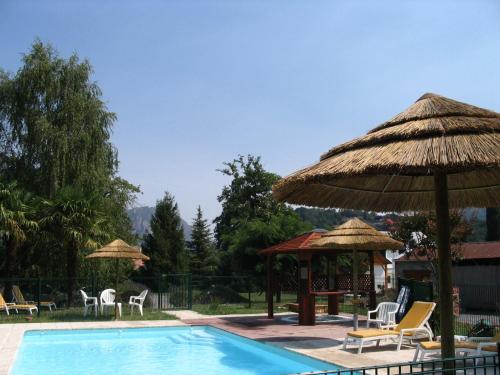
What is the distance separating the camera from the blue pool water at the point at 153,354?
1109 cm

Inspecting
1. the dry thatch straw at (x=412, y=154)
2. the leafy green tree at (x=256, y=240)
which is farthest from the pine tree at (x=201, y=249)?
the dry thatch straw at (x=412, y=154)

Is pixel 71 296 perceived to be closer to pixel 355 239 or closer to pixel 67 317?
pixel 67 317

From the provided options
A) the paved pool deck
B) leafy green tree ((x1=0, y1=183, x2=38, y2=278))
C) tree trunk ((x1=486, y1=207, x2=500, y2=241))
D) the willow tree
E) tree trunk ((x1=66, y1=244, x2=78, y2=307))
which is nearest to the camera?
the paved pool deck

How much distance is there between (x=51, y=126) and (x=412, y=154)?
71.0 ft

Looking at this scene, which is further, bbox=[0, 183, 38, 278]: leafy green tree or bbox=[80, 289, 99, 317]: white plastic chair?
bbox=[0, 183, 38, 278]: leafy green tree

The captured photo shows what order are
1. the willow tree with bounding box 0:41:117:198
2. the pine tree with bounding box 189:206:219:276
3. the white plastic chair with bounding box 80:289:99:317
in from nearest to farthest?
the white plastic chair with bounding box 80:289:99:317
the willow tree with bounding box 0:41:117:198
the pine tree with bounding box 189:206:219:276

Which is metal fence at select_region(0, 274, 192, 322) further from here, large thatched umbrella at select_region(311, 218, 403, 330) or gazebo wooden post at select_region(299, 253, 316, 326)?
large thatched umbrella at select_region(311, 218, 403, 330)

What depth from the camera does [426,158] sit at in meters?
4.51

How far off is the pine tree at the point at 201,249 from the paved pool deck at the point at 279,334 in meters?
24.5

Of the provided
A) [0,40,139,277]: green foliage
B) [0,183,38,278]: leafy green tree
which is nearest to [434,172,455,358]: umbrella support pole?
[0,183,38,278]: leafy green tree

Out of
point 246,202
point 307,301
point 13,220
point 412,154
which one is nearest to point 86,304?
point 13,220

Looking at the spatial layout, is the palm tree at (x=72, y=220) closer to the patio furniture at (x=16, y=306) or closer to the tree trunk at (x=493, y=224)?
the patio furniture at (x=16, y=306)

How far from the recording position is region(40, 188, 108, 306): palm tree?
66.4 ft

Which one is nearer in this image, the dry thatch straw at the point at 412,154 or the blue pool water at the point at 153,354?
the dry thatch straw at the point at 412,154
